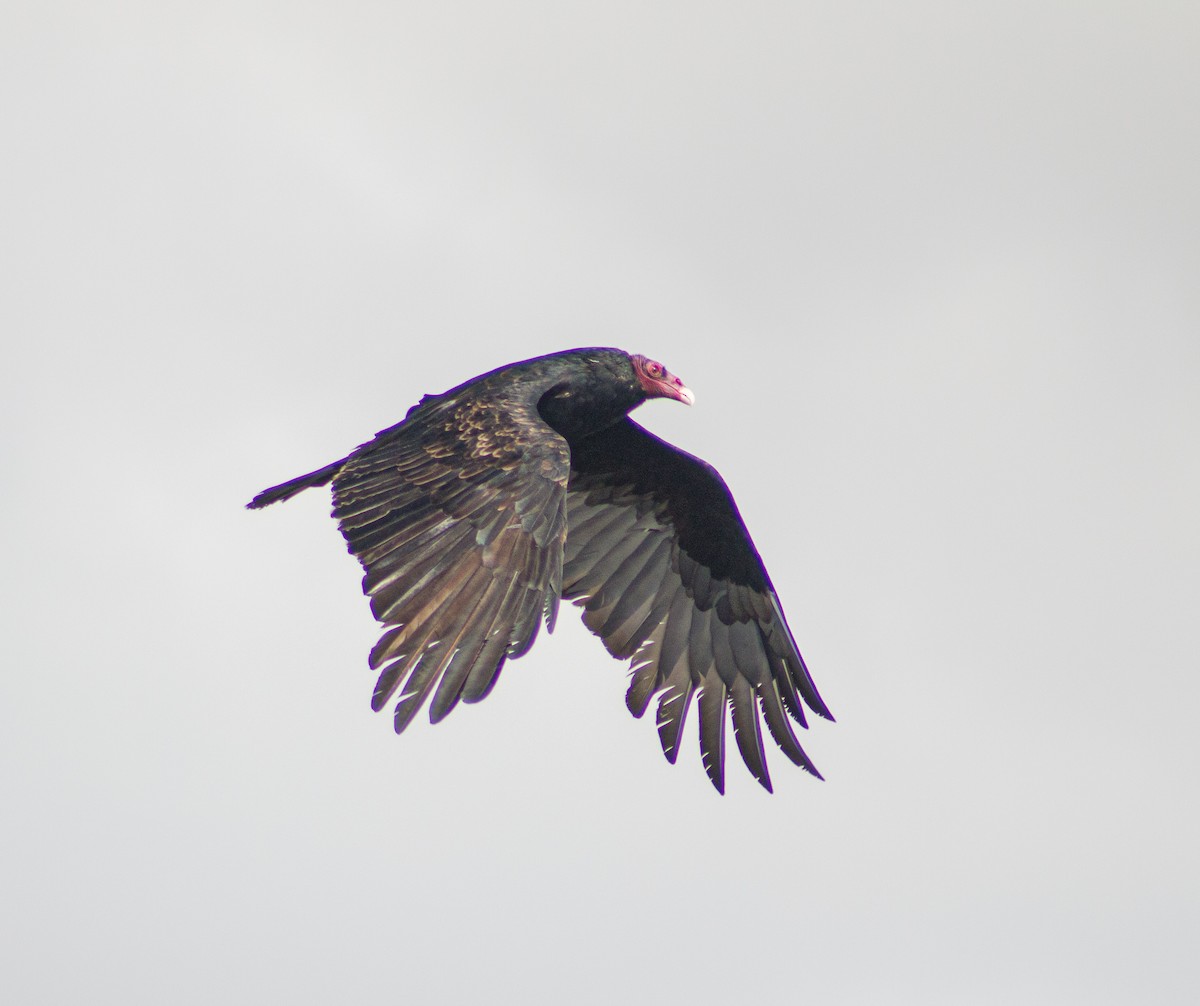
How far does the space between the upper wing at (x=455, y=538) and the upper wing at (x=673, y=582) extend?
2571mm

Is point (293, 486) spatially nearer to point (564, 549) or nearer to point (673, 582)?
point (564, 549)

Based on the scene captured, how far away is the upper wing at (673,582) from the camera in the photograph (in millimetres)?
12242

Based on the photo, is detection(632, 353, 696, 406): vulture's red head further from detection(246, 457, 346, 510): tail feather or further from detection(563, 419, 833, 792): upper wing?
detection(246, 457, 346, 510): tail feather

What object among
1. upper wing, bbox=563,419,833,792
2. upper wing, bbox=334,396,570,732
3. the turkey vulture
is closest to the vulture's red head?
the turkey vulture

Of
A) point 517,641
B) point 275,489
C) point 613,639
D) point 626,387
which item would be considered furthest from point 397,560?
point 613,639

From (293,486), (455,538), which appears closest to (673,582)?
(293,486)

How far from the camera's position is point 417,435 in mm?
10125

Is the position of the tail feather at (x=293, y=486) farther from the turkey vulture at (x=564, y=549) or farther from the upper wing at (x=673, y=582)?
the upper wing at (x=673, y=582)

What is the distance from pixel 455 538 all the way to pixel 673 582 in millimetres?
3907

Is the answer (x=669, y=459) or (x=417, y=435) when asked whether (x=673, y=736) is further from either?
(x=417, y=435)

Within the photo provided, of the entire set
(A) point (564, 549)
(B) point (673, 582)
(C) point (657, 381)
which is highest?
(C) point (657, 381)

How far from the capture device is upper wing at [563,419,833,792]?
40.2 ft

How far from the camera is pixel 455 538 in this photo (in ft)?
29.7

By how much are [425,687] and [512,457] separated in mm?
1799
